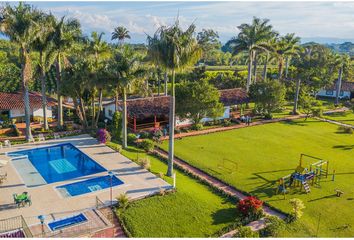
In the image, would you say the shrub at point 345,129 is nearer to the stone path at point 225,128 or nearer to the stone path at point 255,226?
the stone path at point 225,128

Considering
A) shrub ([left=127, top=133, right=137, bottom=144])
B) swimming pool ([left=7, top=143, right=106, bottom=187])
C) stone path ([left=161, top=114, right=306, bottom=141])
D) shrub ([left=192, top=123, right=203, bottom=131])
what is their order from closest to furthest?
swimming pool ([left=7, top=143, right=106, bottom=187]) < shrub ([left=127, top=133, right=137, bottom=144]) < stone path ([left=161, top=114, right=306, bottom=141]) < shrub ([left=192, top=123, right=203, bottom=131])

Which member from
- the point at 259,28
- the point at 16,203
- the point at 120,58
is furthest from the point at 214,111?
the point at 16,203

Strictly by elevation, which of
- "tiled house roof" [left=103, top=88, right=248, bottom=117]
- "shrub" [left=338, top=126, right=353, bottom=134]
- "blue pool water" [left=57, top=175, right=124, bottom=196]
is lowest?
"blue pool water" [left=57, top=175, right=124, bottom=196]

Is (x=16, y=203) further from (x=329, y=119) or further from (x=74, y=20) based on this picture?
(x=329, y=119)

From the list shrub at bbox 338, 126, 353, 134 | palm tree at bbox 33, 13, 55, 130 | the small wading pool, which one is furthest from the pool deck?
shrub at bbox 338, 126, 353, 134

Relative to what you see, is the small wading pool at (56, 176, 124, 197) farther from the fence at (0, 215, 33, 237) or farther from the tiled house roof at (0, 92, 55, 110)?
the tiled house roof at (0, 92, 55, 110)
